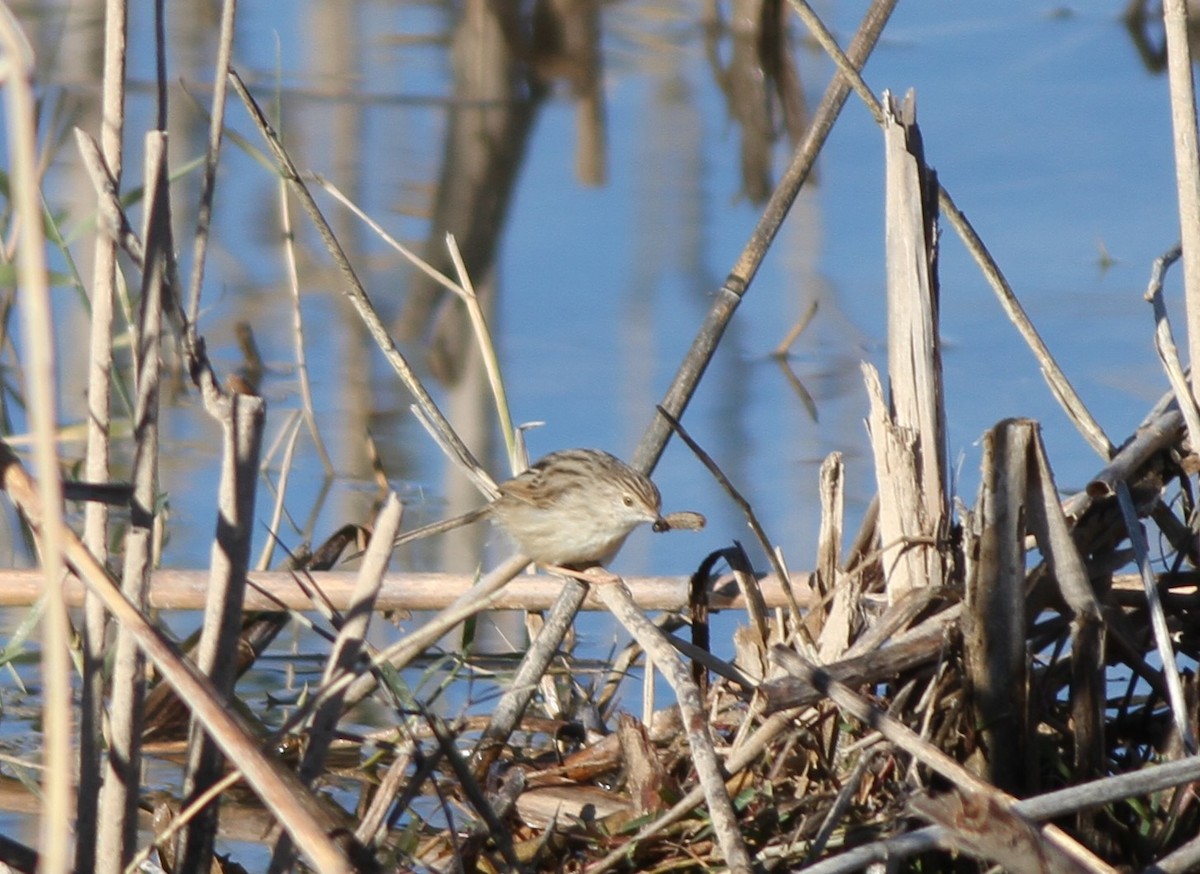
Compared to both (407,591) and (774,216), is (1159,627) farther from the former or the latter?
(407,591)

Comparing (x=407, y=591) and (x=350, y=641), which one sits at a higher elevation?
(x=350, y=641)

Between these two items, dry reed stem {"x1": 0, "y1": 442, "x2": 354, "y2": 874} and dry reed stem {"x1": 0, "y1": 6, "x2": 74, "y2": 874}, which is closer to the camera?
dry reed stem {"x1": 0, "y1": 6, "x2": 74, "y2": 874}

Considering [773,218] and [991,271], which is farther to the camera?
[773,218]

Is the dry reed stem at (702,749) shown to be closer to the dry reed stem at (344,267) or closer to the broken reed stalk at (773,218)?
the broken reed stalk at (773,218)

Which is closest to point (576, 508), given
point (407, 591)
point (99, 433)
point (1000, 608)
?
point (407, 591)

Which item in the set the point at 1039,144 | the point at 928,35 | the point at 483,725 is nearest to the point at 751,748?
the point at 483,725

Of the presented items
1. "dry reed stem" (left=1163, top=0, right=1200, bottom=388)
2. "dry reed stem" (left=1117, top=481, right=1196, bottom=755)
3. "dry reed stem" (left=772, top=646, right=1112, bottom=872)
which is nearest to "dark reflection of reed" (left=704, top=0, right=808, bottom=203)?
"dry reed stem" (left=1163, top=0, right=1200, bottom=388)

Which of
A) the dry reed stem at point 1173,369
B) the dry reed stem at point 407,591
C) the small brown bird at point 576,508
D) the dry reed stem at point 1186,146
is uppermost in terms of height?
the dry reed stem at point 1186,146

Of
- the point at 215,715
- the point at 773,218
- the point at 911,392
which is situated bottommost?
the point at 215,715

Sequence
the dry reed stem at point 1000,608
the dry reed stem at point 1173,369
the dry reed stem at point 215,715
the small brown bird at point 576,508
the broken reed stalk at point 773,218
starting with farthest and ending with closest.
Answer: the small brown bird at point 576,508, the broken reed stalk at point 773,218, the dry reed stem at point 1173,369, the dry reed stem at point 1000,608, the dry reed stem at point 215,715

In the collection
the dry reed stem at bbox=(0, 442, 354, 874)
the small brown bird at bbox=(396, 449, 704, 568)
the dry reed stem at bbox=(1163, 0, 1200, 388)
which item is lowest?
the small brown bird at bbox=(396, 449, 704, 568)

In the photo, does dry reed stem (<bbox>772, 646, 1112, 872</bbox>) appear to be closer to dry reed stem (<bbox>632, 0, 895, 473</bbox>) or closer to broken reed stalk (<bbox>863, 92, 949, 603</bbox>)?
broken reed stalk (<bbox>863, 92, 949, 603</bbox>)

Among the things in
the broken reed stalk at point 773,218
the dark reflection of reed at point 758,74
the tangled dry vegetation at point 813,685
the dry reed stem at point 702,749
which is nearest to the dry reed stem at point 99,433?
the tangled dry vegetation at point 813,685

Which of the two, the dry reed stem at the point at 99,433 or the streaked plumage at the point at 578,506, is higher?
the dry reed stem at the point at 99,433
